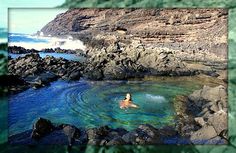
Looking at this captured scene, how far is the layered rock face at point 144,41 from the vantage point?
537 cm

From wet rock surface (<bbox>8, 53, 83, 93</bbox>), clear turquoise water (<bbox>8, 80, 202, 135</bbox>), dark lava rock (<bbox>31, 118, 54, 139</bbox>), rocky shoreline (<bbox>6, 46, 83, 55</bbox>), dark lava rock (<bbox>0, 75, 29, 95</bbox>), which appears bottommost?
dark lava rock (<bbox>31, 118, 54, 139</bbox>)

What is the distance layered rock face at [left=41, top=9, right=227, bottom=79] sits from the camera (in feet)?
17.6

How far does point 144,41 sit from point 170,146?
1.24 meters

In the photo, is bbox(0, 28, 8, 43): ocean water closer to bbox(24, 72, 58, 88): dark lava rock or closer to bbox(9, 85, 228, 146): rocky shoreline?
bbox(24, 72, 58, 88): dark lava rock

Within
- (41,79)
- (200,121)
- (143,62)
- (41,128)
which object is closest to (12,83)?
(41,79)

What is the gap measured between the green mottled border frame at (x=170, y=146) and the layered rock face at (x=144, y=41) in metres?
0.13

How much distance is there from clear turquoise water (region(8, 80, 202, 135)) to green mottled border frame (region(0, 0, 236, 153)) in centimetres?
18

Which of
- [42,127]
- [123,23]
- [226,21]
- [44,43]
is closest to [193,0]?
[226,21]

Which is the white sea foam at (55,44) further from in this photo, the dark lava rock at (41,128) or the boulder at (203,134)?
the boulder at (203,134)

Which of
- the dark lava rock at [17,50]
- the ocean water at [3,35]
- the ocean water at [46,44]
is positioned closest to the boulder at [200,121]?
the ocean water at [46,44]

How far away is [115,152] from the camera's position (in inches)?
204

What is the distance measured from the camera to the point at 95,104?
5336 mm

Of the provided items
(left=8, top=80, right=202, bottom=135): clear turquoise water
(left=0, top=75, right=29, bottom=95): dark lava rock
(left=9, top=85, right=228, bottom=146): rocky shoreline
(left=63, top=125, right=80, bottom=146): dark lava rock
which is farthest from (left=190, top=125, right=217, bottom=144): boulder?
(left=0, top=75, right=29, bottom=95): dark lava rock

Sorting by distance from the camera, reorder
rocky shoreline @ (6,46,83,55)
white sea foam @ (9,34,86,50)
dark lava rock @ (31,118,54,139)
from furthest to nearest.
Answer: white sea foam @ (9,34,86,50), rocky shoreline @ (6,46,83,55), dark lava rock @ (31,118,54,139)
